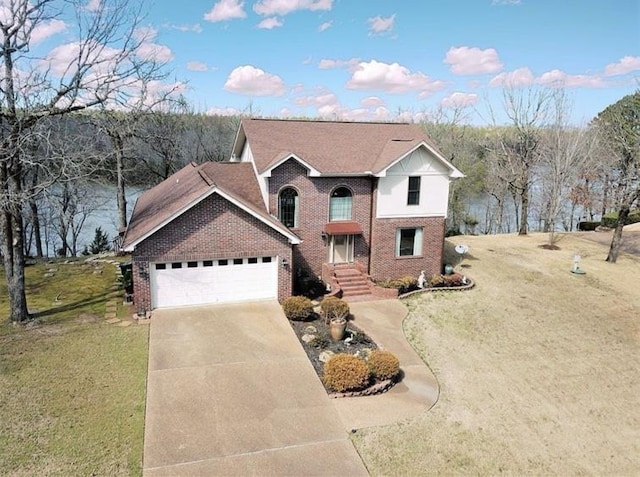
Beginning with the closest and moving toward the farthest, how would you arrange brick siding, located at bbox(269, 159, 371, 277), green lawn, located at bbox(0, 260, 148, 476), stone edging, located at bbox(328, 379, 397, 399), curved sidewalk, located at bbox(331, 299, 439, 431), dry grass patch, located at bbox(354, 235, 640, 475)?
green lawn, located at bbox(0, 260, 148, 476) → dry grass patch, located at bbox(354, 235, 640, 475) → curved sidewalk, located at bbox(331, 299, 439, 431) → stone edging, located at bbox(328, 379, 397, 399) → brick siding, located at bbox(269, 159, 371, 277)

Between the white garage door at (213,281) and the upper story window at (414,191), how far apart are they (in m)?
7.41

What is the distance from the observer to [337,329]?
1566 centimetres

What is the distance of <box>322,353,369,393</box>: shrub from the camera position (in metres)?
12.6

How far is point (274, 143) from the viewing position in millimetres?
21641

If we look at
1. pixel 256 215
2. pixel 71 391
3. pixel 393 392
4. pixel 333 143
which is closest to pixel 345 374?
pixel 393 392

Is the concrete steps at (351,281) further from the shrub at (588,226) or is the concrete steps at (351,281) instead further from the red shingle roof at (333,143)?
the shrub at (588,226)

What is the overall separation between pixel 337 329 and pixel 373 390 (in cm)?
314

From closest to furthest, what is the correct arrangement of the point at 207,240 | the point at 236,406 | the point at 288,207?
the point at 236,406
the point at 207,240
the point at 288,207

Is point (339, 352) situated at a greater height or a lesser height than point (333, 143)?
lesser

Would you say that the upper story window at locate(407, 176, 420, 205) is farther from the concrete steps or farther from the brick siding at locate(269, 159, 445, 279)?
the concrete steps

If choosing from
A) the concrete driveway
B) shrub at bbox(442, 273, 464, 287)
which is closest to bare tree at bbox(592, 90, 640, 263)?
shrub at bbox(442, 273, 464, 287)

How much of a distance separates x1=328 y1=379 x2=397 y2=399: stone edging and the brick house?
21.9 feet

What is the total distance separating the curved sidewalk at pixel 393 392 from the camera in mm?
11781

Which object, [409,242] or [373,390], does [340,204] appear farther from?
[373,390]
